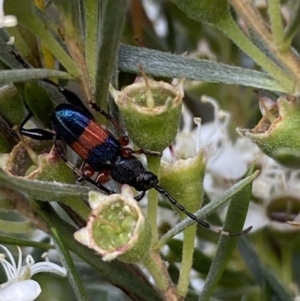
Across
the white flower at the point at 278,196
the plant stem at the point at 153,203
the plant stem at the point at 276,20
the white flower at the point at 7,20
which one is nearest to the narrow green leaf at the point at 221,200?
the plant stem at the point at 153,203

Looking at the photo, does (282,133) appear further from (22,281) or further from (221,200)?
(22,281)

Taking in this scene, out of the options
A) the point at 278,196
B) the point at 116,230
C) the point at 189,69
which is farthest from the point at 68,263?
the point at 278,196

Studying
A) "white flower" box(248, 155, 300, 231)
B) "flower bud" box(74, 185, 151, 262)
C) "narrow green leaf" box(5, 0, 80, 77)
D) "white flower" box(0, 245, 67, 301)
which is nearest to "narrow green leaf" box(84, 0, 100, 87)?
"narrow green leaf" box(5, 0, 80, 77)

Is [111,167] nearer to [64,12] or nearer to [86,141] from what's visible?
[86,141]

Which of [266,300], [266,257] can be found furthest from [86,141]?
[266,257]

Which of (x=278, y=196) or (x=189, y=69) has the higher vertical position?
(x=189, y=69)

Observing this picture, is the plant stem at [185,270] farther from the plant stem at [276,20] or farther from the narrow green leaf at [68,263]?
the plant stem at [276,20]
